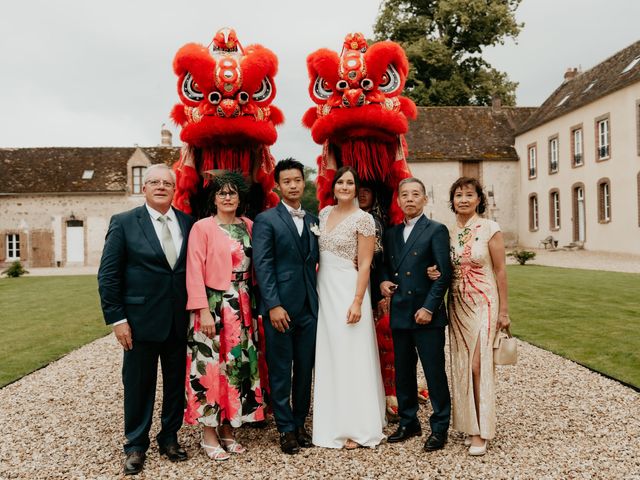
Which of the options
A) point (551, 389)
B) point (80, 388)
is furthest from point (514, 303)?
point (80, 388)

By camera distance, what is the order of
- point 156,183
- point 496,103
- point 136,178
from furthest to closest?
point 496,103 → point 136,178 → point 156,183

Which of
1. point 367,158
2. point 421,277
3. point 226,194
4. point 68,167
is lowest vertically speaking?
point 421,277

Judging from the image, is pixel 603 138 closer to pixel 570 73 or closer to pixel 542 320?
pixel 570 73

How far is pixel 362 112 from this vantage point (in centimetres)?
418

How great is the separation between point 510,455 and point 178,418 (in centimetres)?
225

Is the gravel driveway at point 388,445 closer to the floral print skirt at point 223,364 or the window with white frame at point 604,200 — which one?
the floral print skirt at point 223,364

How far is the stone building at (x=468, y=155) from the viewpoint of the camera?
2528 cm

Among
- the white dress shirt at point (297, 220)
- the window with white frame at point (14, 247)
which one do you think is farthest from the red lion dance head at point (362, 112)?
the window with white frame at point (14, 247)

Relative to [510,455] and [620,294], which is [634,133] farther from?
[510,455]

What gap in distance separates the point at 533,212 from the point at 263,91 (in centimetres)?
2387

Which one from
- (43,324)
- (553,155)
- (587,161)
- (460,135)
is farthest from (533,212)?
(43,324)

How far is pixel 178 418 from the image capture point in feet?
11.7

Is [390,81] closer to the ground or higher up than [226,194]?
higher up

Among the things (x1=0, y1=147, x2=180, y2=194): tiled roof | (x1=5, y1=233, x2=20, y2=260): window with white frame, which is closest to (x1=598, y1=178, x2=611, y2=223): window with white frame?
(x1=0, y1=147, x2=180, y2=194): tiled roof
